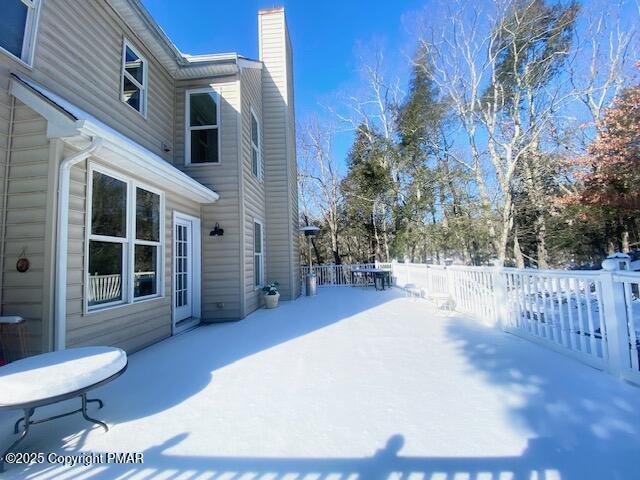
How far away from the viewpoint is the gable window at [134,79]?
14.5 ft

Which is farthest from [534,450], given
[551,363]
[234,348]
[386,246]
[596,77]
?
[596,77]

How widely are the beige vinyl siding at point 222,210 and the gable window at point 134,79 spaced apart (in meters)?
1.00

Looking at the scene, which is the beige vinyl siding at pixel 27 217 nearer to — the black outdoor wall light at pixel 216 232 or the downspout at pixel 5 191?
the downspout at pixel 5 191

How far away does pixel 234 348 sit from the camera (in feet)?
12.7

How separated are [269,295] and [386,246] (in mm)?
8986

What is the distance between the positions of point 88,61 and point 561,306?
626cm

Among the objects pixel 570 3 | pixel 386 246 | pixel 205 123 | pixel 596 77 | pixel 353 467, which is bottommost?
pixel 353 467

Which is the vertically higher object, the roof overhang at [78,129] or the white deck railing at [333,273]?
the roof overhang at [78,129]

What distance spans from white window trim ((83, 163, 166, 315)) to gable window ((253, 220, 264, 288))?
279 centimetres

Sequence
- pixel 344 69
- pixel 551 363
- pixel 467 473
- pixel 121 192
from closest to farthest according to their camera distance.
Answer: pixel 467 473, pixel 551 363, pixel 121 192, pixel 344 69

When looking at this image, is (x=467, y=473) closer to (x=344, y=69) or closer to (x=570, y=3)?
(x=570, y=3)

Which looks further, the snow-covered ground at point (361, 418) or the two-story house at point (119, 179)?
the two-story house at point (119, 179)

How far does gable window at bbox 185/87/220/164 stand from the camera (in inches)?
232

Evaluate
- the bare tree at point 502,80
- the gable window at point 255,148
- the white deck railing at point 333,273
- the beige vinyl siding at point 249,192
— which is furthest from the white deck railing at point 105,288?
the bare tree at point 502,80
